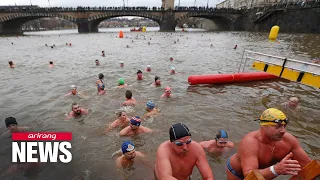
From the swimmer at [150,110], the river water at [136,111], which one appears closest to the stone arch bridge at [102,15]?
the river water at [136,111]

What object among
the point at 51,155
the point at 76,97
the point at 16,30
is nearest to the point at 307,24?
the point at 76,97

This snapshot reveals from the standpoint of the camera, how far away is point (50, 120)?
830cm

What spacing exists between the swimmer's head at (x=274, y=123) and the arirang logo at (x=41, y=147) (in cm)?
540

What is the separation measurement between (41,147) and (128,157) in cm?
321

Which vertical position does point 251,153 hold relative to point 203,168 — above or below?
above

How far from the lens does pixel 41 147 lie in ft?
21.0

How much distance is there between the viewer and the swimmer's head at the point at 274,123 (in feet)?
9.77

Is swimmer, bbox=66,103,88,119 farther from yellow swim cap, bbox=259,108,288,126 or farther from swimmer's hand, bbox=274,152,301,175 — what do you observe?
swimmer's hand, bbox=274,152,301,175

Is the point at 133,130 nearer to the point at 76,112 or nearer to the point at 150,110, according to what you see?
the point at 150,110

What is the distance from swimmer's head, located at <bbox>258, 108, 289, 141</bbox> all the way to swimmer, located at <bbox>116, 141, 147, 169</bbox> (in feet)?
10.6

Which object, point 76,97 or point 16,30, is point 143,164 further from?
point 16,30

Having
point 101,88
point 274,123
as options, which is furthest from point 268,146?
point 101,88

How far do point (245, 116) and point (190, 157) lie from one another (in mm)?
5804

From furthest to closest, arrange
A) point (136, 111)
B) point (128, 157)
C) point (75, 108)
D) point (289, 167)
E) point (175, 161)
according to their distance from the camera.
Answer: point (136, 111)
point (75, 108)
point (128, 157)
point (175, 161)
point (289, 167)
